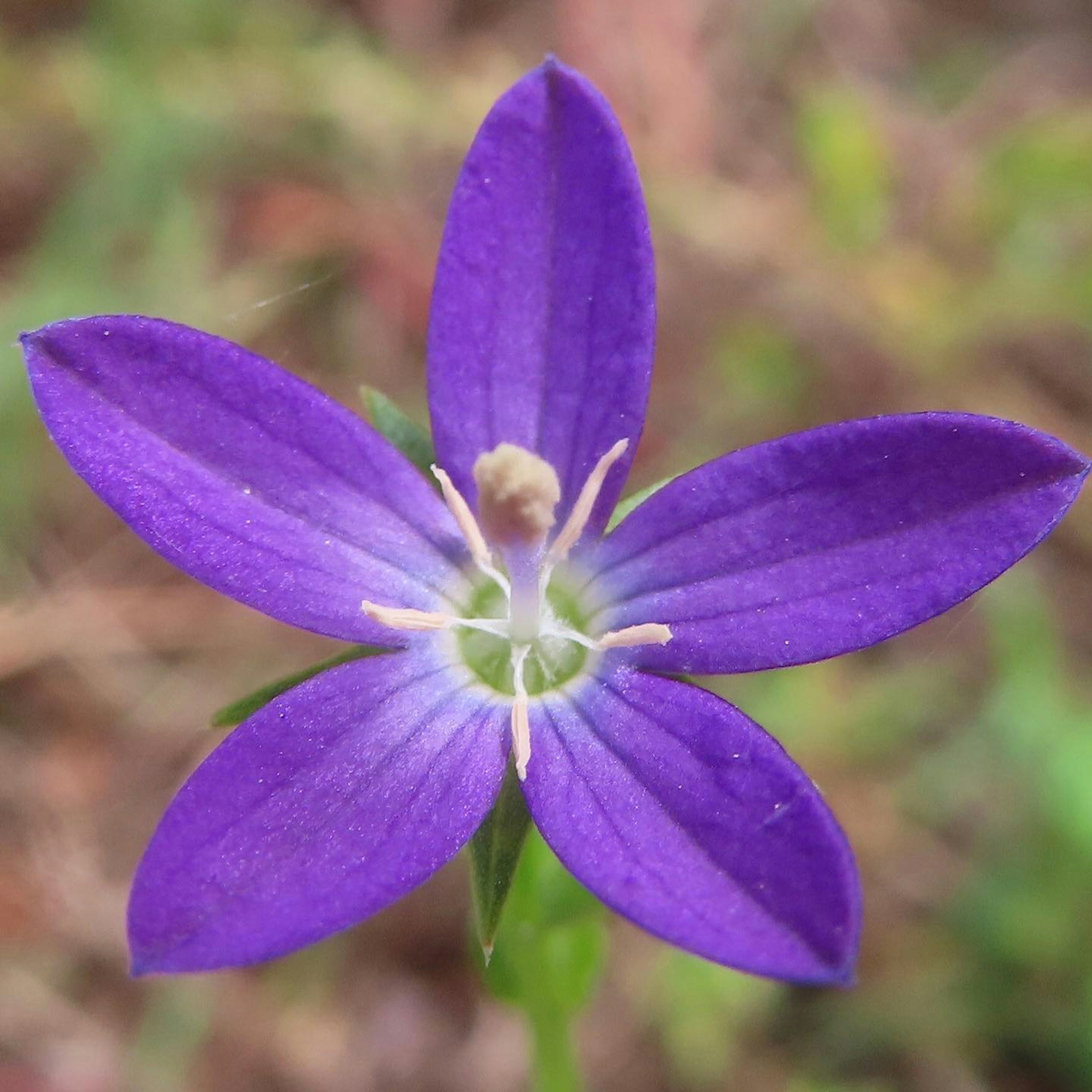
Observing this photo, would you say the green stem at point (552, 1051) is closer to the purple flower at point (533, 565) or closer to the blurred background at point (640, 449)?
the purple flower at point (533, 565)

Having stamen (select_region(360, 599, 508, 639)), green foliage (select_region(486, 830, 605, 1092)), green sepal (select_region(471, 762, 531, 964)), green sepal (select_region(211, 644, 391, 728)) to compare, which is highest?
stamen (select_region(360, 599, 508, 639))

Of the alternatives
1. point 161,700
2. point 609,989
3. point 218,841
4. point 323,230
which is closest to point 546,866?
point 218,841

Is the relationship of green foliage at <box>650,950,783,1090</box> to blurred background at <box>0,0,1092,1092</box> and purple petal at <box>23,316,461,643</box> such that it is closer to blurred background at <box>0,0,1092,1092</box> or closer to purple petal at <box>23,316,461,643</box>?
blurred background at <box>0,0,1092,1092</box>

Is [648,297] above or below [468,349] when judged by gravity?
above

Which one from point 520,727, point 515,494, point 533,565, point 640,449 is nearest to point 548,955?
point 520,727

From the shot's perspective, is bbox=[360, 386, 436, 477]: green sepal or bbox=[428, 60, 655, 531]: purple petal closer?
bbox=[428, 60, 655, 531]: purple petal

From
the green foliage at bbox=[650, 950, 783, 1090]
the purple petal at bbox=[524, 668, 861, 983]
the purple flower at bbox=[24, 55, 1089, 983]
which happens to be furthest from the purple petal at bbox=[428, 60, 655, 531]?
the green foliage at bbox=[650, 950, 783, 1090]

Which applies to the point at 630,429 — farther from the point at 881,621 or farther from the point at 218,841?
the point at 218,841
